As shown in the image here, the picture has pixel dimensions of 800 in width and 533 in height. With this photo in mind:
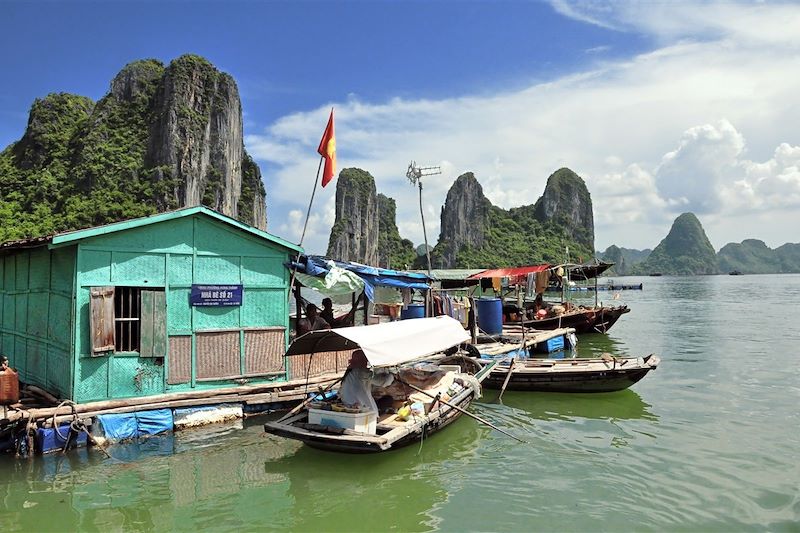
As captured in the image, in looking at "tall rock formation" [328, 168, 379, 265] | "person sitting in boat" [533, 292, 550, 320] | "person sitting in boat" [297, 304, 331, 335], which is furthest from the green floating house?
"tall rock formation" [328, 168, 379, 265]

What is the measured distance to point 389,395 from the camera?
966cm

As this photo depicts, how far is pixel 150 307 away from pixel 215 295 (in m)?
1.13

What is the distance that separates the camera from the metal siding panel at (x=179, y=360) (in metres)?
9.67

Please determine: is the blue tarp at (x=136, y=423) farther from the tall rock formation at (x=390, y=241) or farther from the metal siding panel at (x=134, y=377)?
the tall rock formation at (x=390, y=241)

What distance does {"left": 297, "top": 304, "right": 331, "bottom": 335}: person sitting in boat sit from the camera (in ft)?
A: 41.8

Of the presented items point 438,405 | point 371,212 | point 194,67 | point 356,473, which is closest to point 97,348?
point 356,473

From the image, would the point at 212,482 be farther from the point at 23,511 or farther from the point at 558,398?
the point at 558,398

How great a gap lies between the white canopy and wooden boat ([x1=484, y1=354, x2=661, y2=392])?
331cm

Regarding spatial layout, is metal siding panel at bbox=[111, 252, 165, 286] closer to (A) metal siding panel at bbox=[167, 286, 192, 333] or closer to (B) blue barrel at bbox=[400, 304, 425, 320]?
(A) metal siding panel at bbox=[167, 286, 192, 333]

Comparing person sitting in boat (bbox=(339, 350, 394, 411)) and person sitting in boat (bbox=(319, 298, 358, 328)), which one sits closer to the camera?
person sitting in boat (bbox=(339, 350, 394, 411))

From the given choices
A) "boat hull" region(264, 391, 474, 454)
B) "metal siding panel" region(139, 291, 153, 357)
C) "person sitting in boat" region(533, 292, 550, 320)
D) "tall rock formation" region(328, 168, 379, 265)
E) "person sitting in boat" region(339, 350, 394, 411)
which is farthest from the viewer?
"tall rock formation" region(328, 168, 379, 265)

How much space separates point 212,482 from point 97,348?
9.86 ft

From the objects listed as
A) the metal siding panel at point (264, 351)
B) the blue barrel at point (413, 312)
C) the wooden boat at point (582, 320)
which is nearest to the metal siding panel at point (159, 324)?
the metal siding panel at point (264, 351)

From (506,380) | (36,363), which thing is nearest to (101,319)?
(36,363)
